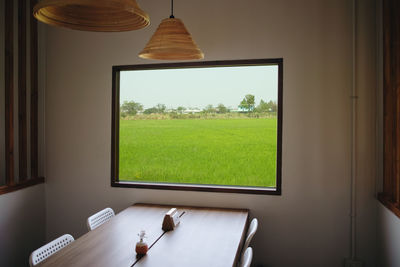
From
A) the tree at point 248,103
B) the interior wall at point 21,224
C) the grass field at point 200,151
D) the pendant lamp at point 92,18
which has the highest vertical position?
the pendant lamp at point 92,18

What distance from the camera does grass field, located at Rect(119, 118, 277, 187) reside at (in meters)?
3.43

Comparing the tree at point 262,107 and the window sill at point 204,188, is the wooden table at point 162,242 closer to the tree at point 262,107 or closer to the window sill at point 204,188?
the window sill at point 204,188

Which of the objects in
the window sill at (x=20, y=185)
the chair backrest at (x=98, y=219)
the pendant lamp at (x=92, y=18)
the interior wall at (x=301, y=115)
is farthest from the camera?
the window sill at (x=20, y=185)

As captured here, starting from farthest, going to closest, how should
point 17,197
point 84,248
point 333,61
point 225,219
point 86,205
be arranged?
point 86,205, point 17,197, point 333,61, point 225,219, point 84,248

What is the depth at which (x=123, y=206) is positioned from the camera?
362 centimetres

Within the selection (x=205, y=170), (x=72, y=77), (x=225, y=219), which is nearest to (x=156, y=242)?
(x=225, y=219)

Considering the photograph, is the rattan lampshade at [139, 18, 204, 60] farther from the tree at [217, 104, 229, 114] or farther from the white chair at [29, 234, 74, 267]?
the white chair at [29, 234, 74, 267]

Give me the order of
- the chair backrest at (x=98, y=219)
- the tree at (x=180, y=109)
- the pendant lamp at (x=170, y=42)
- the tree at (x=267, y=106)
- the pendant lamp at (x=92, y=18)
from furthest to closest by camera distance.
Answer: the tree at (x=180, y=109) → the tree at (x=267, y=106) → the chair backrest at (x=98, y=219) → the pendant lamp at (x=170, y=42) → the pendant lamp at (x=92, y=18)

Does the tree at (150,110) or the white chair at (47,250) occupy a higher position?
the tree at (150,110)

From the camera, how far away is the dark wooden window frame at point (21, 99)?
3.30 metres

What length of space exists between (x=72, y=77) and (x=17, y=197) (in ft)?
4.36

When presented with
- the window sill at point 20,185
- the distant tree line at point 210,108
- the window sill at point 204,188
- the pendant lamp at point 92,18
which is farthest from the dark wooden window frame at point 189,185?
the pendant lamp at point 92,18

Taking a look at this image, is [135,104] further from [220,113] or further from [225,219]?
[225,219]

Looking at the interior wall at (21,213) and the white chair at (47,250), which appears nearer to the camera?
the white chair at (47,250)
